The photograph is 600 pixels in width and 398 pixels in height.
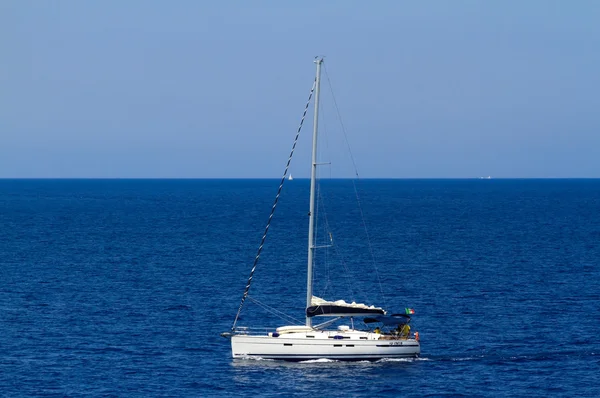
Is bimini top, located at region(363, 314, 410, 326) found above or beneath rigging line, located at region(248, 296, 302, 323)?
above

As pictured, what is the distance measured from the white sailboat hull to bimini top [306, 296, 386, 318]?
181 cm

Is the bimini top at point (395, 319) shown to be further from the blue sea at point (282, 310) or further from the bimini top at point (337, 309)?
the blue sea at point (282, 310)

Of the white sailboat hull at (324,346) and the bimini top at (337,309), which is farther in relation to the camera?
the bimini top at (337,309)

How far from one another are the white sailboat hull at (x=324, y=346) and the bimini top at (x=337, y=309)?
1813mm

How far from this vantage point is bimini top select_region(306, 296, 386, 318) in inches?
2906

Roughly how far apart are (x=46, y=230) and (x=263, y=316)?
11470 centimetres

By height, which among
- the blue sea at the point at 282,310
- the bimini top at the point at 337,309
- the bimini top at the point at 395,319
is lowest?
the blue sea at the point at 282,310

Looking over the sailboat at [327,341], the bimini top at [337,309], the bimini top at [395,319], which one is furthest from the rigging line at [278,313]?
the bimini top at [395,319]

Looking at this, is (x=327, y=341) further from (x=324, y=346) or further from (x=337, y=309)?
(x=337, y=309)

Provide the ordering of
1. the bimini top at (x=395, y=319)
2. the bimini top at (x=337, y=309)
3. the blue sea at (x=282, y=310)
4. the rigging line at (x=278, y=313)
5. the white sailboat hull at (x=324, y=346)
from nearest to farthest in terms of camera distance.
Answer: the blue sea at (x=282, y=310)
the white sailboat hull at (x=324, y=346)
the bimini top at (x=337, y=309)
the bimini top at (x=395, y=319)
the rigging line at (x=278, y=313)

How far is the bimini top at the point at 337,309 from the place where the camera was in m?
73.8

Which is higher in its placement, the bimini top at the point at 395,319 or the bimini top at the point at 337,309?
the bimini top at the point at 337,309

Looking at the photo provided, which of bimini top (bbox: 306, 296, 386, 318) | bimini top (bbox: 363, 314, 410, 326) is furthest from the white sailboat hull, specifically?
bimini top (bbox: 306, 296, 386, 318)

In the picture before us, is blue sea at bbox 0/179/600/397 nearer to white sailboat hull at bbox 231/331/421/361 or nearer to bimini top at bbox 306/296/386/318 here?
white sailboat hull at bbox 231/331/421/361
